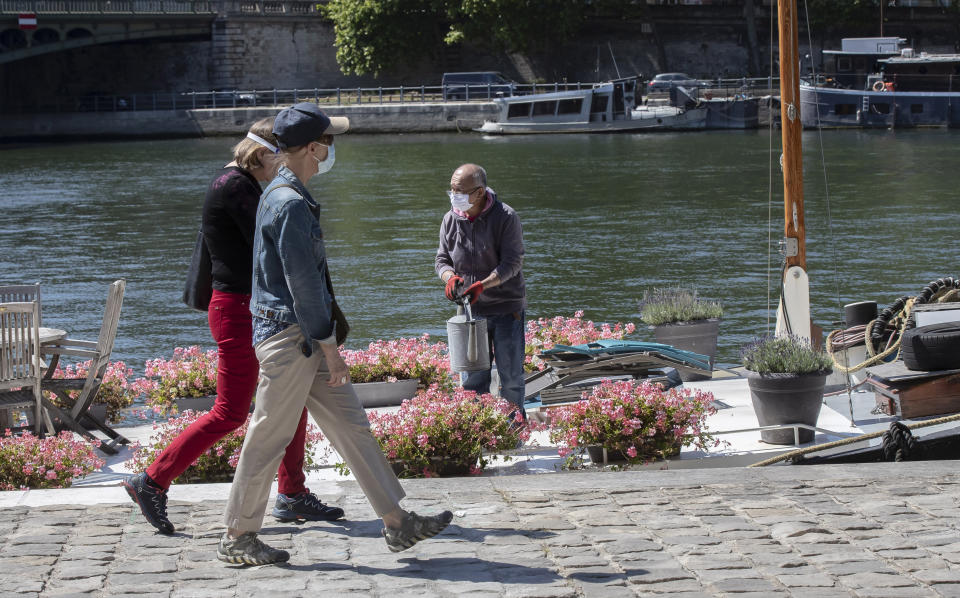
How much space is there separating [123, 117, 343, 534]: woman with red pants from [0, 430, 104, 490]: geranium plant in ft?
3.53

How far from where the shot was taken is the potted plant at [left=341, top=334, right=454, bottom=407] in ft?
25.0

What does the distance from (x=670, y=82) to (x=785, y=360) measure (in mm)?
46167

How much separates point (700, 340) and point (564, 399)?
1885 millimetres

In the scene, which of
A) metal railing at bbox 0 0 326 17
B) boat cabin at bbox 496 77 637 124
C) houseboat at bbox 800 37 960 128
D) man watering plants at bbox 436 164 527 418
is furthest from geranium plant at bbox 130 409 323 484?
metal railing at bbox 0 0 326 17

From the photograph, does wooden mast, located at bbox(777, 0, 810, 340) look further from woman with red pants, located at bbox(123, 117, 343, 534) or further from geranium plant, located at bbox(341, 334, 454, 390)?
woman with red pants, located at bbox(123, 117, 343, 534)

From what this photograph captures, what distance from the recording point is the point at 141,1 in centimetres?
5416

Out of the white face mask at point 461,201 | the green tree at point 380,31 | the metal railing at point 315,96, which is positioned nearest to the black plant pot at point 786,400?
the white face mask at point 461,201

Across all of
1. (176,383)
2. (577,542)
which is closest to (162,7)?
(176,383)

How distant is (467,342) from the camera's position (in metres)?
6.41

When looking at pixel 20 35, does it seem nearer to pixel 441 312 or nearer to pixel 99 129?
pixel 99 129

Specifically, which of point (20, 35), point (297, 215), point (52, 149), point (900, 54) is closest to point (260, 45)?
point (20, 35)

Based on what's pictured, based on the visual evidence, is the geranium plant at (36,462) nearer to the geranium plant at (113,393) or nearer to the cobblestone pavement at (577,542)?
the cobblestone pavement at (577,542)

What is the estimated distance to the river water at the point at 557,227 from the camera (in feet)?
55.2

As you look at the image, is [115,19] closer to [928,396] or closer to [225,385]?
[928,396]
